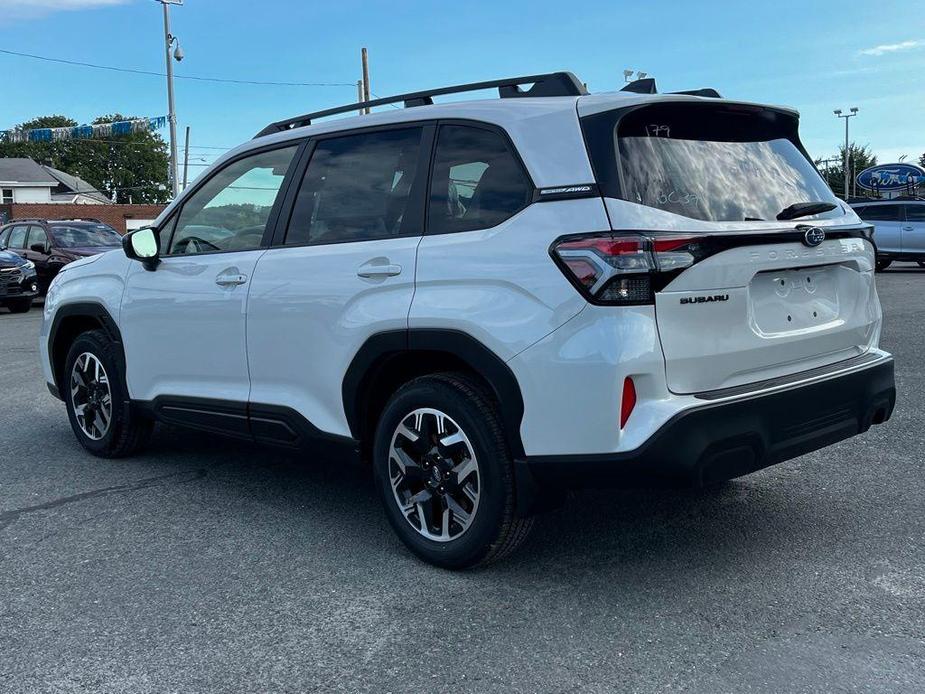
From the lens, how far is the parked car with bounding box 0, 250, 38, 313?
1739cm

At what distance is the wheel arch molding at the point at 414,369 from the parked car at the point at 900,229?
20928 millimetres

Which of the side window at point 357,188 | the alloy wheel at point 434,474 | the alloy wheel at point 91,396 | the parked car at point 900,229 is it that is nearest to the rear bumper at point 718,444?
the alloy wheel at point 434,474

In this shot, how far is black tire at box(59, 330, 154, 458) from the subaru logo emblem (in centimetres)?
375

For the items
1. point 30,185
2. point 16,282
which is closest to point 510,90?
point 16,282

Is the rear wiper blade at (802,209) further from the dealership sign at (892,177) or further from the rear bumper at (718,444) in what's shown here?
the dealership sign at (892,177)

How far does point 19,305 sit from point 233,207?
48.6ft

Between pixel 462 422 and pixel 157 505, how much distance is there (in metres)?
2.04

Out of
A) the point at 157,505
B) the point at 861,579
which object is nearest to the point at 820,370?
the point at 861,579

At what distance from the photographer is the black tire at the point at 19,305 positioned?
17875mm

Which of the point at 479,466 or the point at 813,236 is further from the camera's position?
the point at 813,236

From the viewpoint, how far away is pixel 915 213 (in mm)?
22625

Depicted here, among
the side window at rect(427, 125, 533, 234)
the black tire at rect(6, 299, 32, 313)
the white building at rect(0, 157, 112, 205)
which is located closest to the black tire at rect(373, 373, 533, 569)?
the side window at rect(427, 125, 533, 234)

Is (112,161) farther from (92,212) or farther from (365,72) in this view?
(365,72)

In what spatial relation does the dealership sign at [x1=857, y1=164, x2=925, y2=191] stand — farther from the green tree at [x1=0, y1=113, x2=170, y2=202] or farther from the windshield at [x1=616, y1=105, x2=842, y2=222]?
the green tree at [x1=0, y1=113, x2=170, y2=202]
